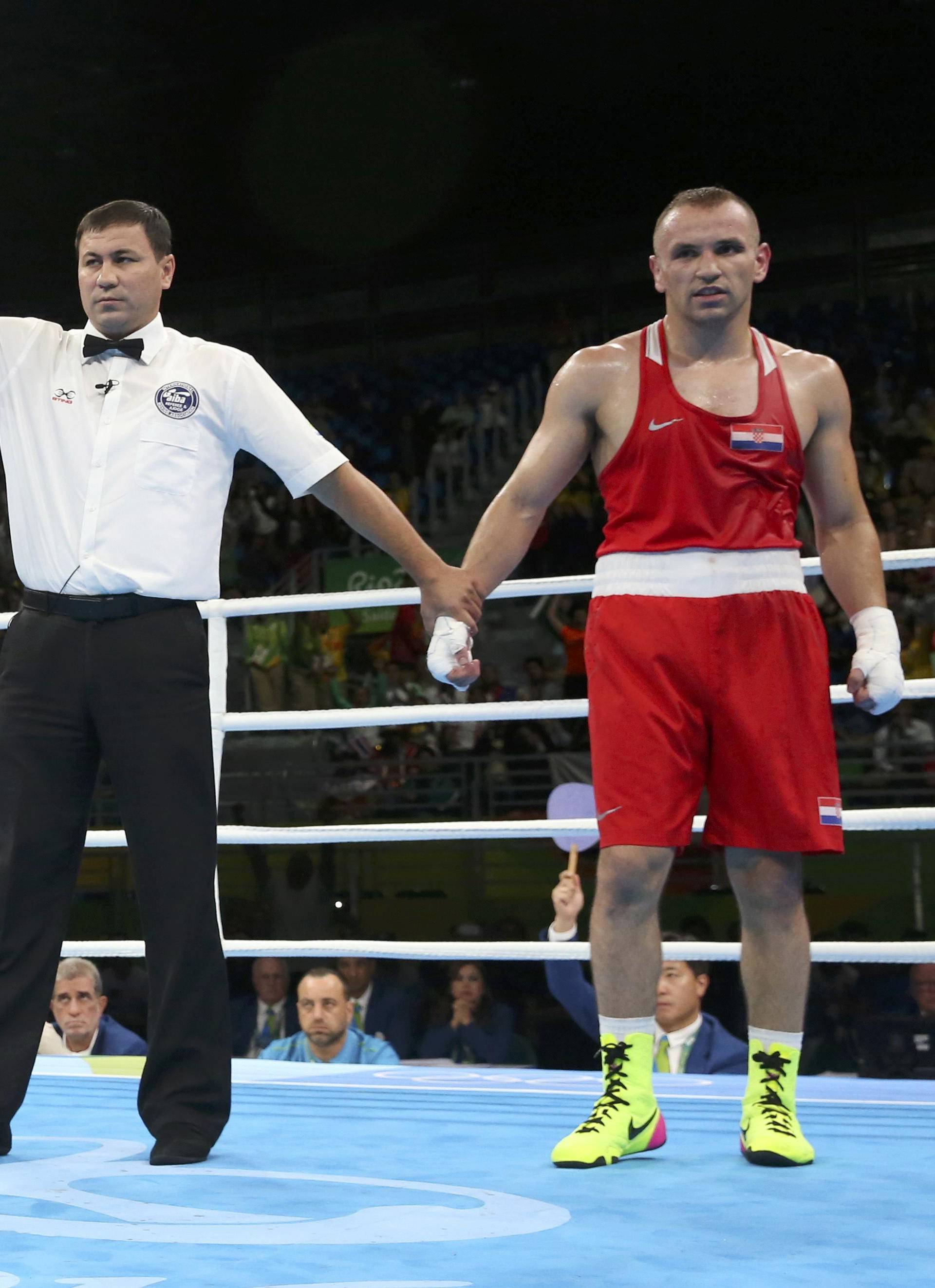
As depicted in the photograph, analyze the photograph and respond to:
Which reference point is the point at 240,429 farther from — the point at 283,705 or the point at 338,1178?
the point at 283,705

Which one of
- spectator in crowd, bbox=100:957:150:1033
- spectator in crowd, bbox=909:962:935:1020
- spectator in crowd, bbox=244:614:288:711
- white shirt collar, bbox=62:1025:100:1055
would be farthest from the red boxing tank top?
spectator in crowd, bbox=244:614:288:711

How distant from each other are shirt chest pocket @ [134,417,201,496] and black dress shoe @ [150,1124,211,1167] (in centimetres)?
84

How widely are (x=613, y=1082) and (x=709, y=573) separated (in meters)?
0.70

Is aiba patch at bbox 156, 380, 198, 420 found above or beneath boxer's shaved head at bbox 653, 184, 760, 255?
beneath

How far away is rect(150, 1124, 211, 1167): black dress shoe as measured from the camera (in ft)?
6.38

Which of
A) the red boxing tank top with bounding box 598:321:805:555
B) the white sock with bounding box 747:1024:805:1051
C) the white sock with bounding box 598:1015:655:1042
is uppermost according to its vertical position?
the red boxing tank top with bounding box 598:321:805:555

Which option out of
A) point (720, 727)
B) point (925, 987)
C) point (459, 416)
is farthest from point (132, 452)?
point (459, 416)

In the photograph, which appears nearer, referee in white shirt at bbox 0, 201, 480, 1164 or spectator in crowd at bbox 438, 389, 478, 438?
referee in white shirt at bbox 0, 201, 480, 1164

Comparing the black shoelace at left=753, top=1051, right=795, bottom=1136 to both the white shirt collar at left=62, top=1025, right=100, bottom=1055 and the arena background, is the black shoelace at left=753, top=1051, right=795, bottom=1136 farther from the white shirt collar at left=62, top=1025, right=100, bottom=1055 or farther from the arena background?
the arena background

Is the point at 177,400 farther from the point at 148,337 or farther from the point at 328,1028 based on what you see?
the point at 328,1028

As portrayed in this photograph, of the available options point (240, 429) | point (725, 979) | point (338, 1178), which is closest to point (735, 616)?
point (240, 429)

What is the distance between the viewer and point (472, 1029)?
5.32 metres

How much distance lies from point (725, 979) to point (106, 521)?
15.6 ft

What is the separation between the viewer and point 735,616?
2.05 m
